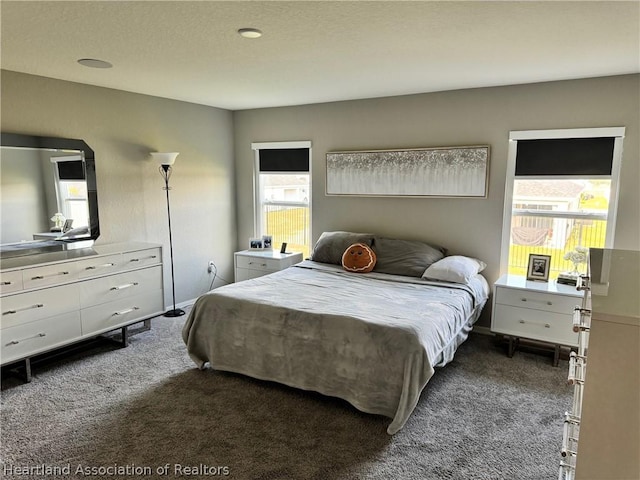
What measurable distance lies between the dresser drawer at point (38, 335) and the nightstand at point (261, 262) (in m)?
1.90

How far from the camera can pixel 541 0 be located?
78.8 inches

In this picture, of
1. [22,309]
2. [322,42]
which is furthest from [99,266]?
[322,42]

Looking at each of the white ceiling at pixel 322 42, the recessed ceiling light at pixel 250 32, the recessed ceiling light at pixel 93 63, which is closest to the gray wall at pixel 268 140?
Result: the white ceiling at pixel 322 42

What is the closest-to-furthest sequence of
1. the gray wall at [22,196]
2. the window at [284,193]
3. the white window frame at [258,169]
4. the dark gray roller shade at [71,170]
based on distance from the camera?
the gray wall at [22,196]
the dark gray roller shade at [71,170]
the white window frame at [258,169]
the window at [284,193]

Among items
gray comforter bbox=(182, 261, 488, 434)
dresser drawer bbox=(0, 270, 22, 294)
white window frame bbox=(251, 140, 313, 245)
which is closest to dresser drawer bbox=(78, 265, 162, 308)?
dresser drawer bbox=(0, 270, 22, 294)

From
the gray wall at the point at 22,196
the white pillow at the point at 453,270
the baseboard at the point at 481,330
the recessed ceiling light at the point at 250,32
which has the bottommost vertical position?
the baseboard at the point at 481,330

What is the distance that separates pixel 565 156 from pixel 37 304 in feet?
14.5

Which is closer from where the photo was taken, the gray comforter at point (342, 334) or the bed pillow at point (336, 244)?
the gray comforter at point (342, 334)

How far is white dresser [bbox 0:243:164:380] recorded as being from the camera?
304 centimetres

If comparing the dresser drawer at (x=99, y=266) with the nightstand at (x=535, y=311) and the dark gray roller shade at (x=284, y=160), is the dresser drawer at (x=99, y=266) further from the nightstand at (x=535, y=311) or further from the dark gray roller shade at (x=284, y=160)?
the nightstand at (x=535, y=311)

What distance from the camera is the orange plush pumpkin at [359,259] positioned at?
4.09m

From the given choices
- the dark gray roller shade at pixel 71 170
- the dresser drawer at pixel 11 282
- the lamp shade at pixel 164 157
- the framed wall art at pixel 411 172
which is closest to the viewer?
the dresser drawer at pixel 11 282

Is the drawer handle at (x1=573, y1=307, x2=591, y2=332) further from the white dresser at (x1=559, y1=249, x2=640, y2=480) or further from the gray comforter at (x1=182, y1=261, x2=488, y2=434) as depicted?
the gray comforter at (x1=182, y1=261, x2=488, y2=434)

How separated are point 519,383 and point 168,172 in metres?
3.86
